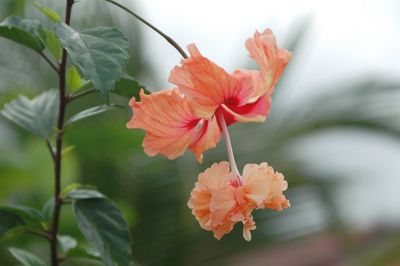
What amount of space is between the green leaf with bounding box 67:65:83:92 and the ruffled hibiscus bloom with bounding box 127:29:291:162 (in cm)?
18

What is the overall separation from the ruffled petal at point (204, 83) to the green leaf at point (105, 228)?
0.17 m

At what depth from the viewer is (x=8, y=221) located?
2.62 feet

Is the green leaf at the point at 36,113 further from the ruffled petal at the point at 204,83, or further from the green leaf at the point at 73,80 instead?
the ruffled petal at the point at 204,83

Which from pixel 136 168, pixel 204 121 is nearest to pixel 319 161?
pixel 136 168

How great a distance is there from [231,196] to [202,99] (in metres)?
0.08

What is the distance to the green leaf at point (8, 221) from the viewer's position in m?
0.79

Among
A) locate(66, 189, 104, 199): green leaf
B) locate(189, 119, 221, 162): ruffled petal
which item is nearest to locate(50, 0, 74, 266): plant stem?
locate(66, 189, 104, 199): green leaf

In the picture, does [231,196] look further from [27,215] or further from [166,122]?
[27,215]

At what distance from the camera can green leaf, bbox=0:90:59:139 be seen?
33.4 inches

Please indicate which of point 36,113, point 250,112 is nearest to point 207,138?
point 250,112

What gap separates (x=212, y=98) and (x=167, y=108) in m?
0.04

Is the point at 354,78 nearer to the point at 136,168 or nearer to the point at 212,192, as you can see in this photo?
the point at 136,168

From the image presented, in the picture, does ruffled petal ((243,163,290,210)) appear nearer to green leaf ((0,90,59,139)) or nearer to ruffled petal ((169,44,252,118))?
ruffled petal ((169,44,252,118))

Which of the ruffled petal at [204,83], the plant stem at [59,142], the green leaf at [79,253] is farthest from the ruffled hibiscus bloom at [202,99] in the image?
the green leaf at [79,253]
